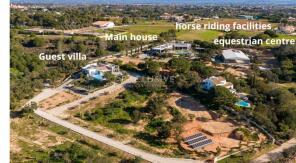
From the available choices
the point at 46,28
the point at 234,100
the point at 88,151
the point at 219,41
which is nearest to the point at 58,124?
the point at 88,151

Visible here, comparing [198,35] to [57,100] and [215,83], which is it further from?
[57,100]

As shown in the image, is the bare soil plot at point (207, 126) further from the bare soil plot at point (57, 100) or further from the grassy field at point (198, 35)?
the grassy field at point (198, 35)

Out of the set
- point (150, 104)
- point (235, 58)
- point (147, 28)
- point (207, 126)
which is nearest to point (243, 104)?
point (207, 126)

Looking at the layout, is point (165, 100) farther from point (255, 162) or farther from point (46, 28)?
point (46, 28)

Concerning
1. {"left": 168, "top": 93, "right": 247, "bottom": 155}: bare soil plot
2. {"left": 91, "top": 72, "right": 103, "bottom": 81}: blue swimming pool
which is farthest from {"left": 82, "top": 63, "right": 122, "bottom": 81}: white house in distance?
{"left": 168, "top": 93, "right": 247, "bottom": 155}: bare soil plot

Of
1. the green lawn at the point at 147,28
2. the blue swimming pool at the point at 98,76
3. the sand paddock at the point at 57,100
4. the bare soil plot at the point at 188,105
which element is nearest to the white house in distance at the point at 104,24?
the green lawn at the point at 147,28

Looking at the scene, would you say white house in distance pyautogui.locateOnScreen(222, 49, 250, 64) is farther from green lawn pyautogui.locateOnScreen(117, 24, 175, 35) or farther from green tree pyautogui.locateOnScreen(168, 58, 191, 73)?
green lawn pyautogui.locateOnScreen(117, 24, 175, 35)
